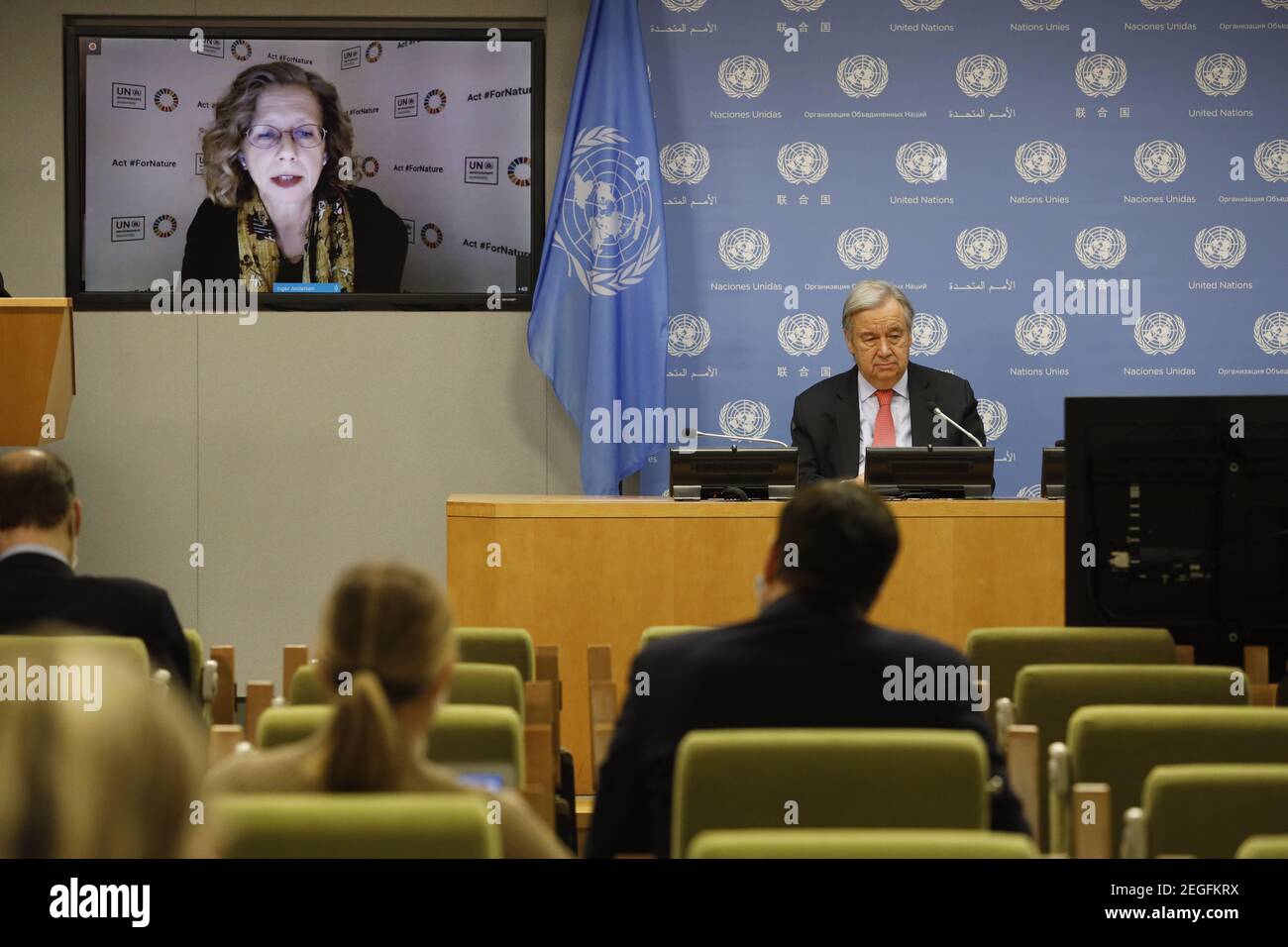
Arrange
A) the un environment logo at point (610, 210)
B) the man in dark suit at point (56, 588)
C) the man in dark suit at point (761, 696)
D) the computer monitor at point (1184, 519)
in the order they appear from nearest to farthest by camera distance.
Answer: the man in dark suit at point (761, 696) < the man in dark suit at point (56, 588) < the computer monitor at point (1184, 519) < the un environment logo at point (610, 210)

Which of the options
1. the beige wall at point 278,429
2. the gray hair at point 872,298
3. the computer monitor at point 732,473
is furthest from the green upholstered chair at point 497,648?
the beige wall at point 278,429

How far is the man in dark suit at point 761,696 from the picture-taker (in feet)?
8.54

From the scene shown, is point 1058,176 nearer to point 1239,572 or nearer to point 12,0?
point 1239,572

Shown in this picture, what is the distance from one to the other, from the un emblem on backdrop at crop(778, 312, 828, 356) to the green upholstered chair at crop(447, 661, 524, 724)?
4.28 metres

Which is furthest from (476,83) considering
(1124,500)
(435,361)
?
(1124,500)

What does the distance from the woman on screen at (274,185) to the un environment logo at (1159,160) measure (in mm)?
3762

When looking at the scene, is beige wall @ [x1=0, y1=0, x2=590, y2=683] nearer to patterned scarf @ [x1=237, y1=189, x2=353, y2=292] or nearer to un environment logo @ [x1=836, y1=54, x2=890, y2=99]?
patterned scarf @ [x1=237, y1=189, x2=353, y2=292]

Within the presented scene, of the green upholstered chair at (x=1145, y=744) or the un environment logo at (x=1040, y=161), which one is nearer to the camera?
the green upholstered chair at (x=1145, y=744)

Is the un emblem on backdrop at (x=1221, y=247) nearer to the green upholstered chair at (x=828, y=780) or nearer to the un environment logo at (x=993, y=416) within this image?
the un environment logo at (x=993, y=416)

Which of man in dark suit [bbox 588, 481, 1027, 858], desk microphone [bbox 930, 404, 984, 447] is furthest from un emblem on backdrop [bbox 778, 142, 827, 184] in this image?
man in dark suit [bbox 588, 481, 1027, 858]

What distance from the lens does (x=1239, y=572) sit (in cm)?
425

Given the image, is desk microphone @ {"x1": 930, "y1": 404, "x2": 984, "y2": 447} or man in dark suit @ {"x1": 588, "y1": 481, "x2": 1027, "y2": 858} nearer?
man in dark suit @ {"x1": 588, "y1": 481, "x2": 1027, "y2": 858}

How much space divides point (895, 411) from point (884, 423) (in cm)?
8

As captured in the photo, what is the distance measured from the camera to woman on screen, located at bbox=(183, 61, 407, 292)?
279 inches
